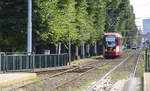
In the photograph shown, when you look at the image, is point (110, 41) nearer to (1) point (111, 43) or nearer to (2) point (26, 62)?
(1) point (111, 43)

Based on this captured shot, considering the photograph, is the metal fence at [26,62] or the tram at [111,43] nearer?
the metal fence at [26,62]

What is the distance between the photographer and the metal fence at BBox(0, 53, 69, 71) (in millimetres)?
21266

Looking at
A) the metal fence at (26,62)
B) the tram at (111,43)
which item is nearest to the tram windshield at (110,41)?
the tram at (111,43)

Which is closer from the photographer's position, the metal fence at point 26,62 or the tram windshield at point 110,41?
the metal fence at point 26,62

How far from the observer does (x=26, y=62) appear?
22812 millimetres

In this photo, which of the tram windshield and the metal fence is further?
the tram windshield

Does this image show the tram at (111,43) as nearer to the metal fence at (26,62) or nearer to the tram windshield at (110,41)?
the tram windshield at (110,41)

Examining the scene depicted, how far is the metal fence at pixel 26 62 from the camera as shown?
69.8 ft

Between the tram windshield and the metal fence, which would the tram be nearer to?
the tram windshield

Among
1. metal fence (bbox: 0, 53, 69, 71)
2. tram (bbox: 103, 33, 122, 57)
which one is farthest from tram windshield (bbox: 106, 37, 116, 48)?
metal fence (bbox: 0, 53, 69, 71)

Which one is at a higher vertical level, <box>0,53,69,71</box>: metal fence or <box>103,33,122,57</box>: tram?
<box>103,33,122,57</box>: tram

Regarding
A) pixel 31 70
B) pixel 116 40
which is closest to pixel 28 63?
pixel 31 70

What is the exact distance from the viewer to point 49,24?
27.7 metres

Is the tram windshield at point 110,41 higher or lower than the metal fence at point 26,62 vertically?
higher
